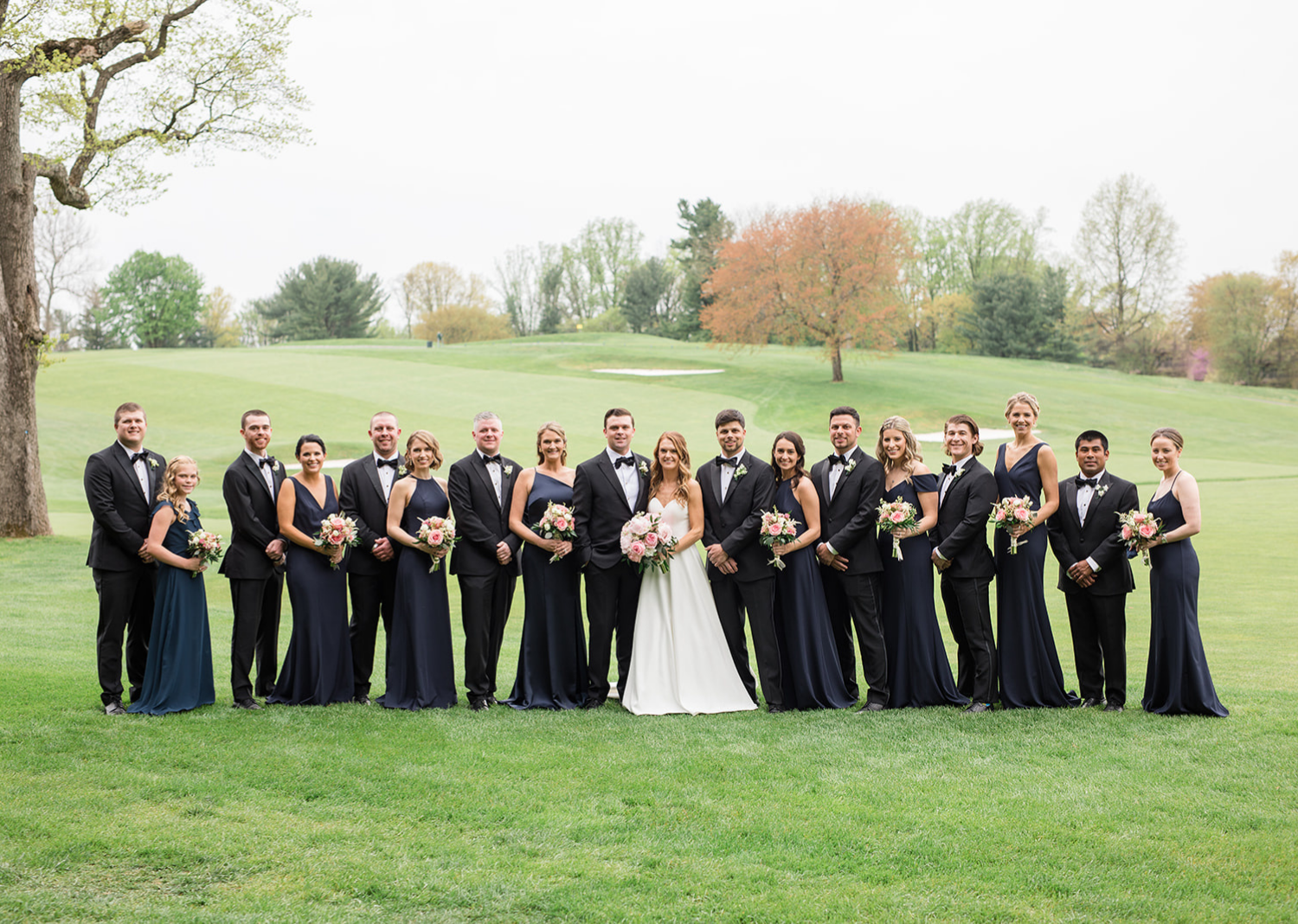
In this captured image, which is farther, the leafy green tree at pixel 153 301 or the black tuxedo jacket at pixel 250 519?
the leafy green tree at pixel 153 301

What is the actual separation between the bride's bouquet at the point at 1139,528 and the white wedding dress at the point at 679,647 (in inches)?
117

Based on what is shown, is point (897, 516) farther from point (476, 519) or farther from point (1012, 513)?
point (476, 519)

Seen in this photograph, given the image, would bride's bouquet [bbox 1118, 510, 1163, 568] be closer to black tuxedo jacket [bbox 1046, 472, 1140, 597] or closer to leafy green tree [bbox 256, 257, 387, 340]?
black tuxedo jacket [bbox 1046, 472, 1140, 597]

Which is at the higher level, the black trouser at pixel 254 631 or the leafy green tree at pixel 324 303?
the leafy green tree at pixel 324 303

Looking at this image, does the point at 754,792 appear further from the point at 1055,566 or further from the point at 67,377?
the point at 67,377

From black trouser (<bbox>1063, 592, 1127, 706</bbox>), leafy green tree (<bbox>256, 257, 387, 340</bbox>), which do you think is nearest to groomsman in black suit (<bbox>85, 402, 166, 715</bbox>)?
black trouser (<bbox>1063, 592, 1127, 706</bbox>)

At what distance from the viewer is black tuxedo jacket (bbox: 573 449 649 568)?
7.67m

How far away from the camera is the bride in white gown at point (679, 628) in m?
7.44

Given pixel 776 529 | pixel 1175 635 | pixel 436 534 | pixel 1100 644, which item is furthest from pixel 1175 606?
pixel 436 534

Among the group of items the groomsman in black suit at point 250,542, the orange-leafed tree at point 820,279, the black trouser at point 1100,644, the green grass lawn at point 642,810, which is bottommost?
the green grass lawn at point 642,810

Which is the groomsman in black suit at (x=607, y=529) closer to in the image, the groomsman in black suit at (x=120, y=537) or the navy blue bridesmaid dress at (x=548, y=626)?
the navy blue bridesmaid dress at (x=548, y=626)

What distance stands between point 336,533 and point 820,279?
37.0m

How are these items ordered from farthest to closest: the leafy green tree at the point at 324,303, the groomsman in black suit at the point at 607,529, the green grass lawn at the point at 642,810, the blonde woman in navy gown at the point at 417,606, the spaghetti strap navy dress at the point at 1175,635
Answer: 1. the leafy green tree at the point at 324,303
2. the groomsman in black suit at the point at 607,529
3. the blonde woman in navy gown at the point at 417,606
4. the spaghetti strap navy dress at the point at 1175,635
5. the green grass lawn at the point at 642,810

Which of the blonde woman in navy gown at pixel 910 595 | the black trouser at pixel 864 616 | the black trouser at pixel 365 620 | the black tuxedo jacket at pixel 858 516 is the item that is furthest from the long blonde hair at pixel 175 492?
the blonde woman in navy gown at pixel 910 595
